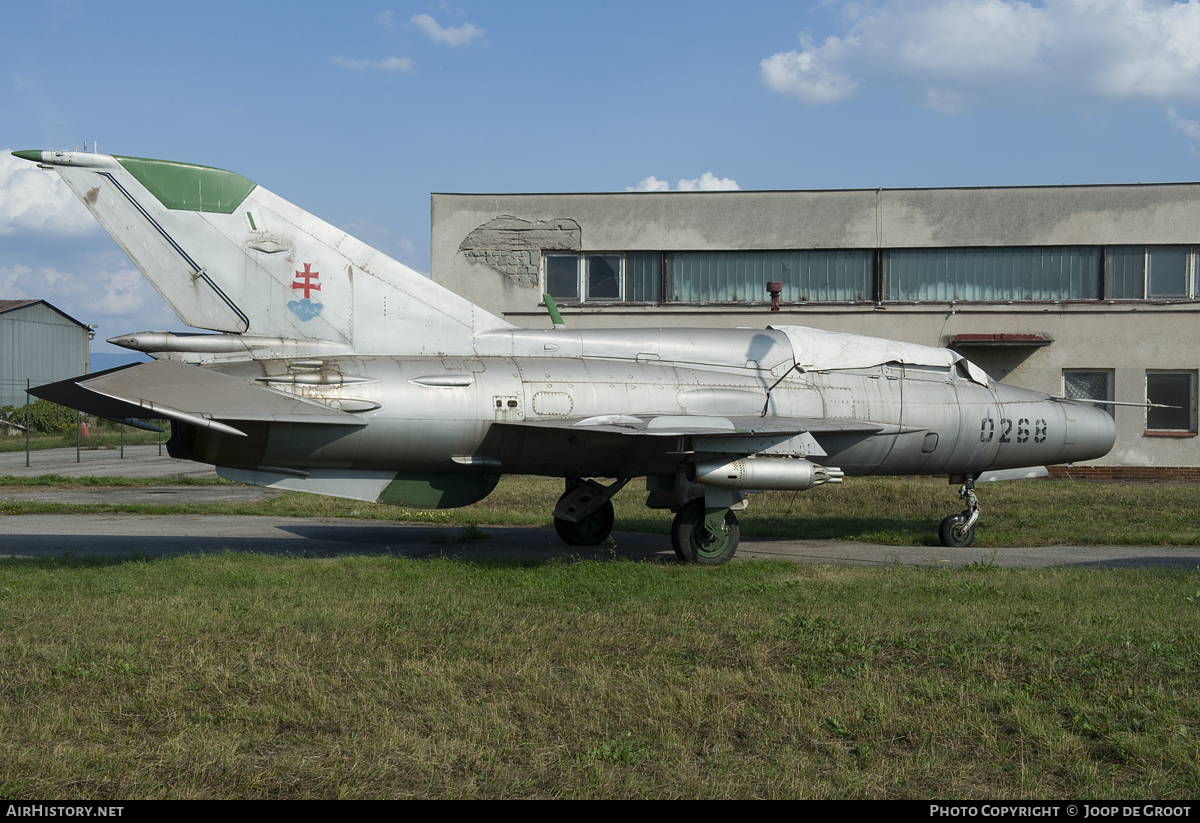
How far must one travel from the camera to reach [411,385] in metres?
10.3

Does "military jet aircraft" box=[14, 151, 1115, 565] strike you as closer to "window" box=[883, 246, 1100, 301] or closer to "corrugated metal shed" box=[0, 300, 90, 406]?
"window" box=[883, 246, 1100, 301]

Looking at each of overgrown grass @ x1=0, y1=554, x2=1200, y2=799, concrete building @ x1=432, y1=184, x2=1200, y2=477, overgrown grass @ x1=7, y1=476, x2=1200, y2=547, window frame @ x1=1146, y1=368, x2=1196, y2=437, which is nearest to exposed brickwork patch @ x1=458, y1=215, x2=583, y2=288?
concrete building @ x1=432, y1=184, x2=1200, y2=477

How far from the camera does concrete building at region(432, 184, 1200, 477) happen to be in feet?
74.1

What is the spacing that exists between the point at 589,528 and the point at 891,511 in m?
7.08

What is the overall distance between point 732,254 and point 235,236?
1555 centimetres

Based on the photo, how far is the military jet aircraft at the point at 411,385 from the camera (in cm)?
970

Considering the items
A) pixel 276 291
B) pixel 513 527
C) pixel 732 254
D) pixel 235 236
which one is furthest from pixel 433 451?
pixel 732 254

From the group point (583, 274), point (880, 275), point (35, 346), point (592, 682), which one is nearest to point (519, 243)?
point (583, 274)

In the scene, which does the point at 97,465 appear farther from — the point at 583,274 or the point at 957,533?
the point at 957,533

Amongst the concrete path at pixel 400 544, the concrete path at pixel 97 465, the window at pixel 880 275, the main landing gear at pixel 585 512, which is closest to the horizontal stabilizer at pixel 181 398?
the concrete path at pixel 400 544

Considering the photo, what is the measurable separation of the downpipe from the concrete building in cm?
1251

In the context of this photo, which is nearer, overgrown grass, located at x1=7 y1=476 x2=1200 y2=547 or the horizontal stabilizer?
the horizontal stabilizer

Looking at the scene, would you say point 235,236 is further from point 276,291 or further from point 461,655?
point 461,655

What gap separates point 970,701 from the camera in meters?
5.64
